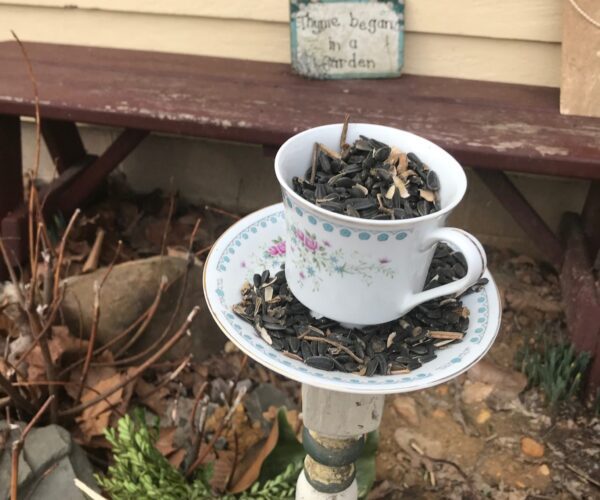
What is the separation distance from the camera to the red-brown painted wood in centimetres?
155

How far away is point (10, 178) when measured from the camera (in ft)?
6.38

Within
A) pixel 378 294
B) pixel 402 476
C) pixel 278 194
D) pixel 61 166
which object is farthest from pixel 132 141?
pixel 378 294

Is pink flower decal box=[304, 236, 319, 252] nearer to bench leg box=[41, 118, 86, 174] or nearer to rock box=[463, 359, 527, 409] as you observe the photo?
rock box=[463, 359, 527, 409]

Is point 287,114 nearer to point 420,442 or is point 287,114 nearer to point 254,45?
point 254,45

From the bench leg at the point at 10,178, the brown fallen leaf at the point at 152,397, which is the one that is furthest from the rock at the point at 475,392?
the bench leg at the point at 10,178

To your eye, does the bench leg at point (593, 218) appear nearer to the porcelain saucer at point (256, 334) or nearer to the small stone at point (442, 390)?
the small stone at point (442, 390)

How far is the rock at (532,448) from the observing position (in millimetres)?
1625

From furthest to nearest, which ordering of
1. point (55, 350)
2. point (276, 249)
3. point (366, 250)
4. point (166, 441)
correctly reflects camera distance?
point (55, 350) → point (166, 441) → point (276, 249) → point (366, 250)

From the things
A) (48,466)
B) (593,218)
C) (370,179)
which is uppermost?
(370,179)

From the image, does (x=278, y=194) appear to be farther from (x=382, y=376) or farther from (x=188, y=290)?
(x=382, y=376)

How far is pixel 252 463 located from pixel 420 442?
45cm

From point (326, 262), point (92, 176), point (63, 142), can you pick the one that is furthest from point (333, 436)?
point (63, 142)

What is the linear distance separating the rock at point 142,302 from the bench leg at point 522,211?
860mm

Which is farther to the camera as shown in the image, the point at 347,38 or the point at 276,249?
the point at 347,38
